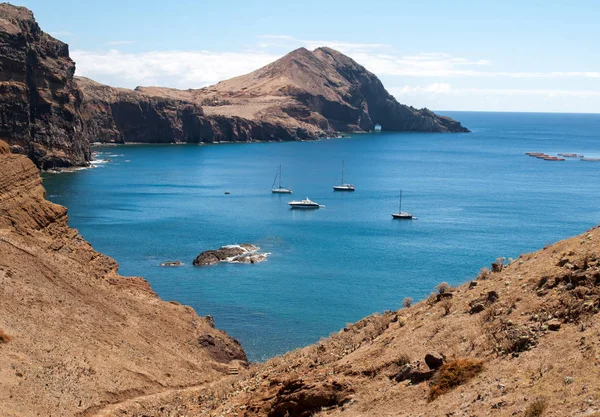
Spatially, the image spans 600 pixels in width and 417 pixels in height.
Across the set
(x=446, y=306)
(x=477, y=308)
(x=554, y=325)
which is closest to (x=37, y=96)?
(x=446, y=306)

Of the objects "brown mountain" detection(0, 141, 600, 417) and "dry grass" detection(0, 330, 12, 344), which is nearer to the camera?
"brown mountain" detection(0, 141, 600, 417)

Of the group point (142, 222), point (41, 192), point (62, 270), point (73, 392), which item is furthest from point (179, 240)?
point (73, 392)

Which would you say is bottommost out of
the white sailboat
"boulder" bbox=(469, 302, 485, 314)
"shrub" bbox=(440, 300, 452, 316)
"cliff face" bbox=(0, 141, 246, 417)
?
the white sailboat

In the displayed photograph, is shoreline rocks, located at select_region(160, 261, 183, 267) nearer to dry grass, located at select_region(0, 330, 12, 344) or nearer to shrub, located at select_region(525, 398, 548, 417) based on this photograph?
dry grass, located at select_region(0, 330, 12, 344)

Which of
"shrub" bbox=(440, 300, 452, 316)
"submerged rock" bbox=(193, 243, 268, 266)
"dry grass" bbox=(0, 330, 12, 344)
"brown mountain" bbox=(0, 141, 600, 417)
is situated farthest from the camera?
"submerged rock" bbox=(193, 243, 268, 266)

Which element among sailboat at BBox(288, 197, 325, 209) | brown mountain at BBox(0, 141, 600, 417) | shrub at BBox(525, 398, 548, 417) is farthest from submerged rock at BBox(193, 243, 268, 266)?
shrub at BBox(525, 398, 548, 417)

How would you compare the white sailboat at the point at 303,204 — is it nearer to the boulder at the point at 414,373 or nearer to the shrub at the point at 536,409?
the boulder at the point at 414,373
